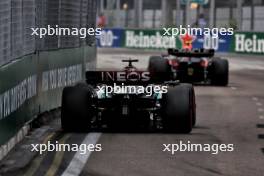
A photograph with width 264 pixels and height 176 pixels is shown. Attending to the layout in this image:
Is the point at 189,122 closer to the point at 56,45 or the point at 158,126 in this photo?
the point at 158,126

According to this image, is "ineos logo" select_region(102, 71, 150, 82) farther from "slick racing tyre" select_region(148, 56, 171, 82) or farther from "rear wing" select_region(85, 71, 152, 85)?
"slick racing tyre" select_region(148, 56, 171, 82)

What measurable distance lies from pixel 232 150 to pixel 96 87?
3411 mm

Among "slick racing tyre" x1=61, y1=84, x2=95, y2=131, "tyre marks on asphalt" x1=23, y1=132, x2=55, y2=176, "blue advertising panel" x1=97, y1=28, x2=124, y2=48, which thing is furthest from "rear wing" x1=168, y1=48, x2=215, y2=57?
"blue advertising panel" x1=97, y1=28, x2=124, y2=48

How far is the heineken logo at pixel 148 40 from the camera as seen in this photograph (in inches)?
2338

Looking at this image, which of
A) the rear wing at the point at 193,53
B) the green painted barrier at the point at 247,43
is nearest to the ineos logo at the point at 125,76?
the rear wing at the point at 193,53

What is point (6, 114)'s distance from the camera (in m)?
14.2

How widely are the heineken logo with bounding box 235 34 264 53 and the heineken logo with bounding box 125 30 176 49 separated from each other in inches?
171

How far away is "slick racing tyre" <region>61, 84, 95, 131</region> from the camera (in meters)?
16.7

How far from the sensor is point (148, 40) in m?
61.9

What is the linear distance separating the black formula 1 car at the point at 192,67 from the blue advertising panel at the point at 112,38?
31460 millimetres

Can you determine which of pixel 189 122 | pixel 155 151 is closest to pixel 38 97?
pixel 189 122

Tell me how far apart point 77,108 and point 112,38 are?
47.8 metres

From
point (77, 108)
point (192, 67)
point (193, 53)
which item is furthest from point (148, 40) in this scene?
point (77, 108)

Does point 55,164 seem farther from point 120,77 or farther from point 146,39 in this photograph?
point 146,39
